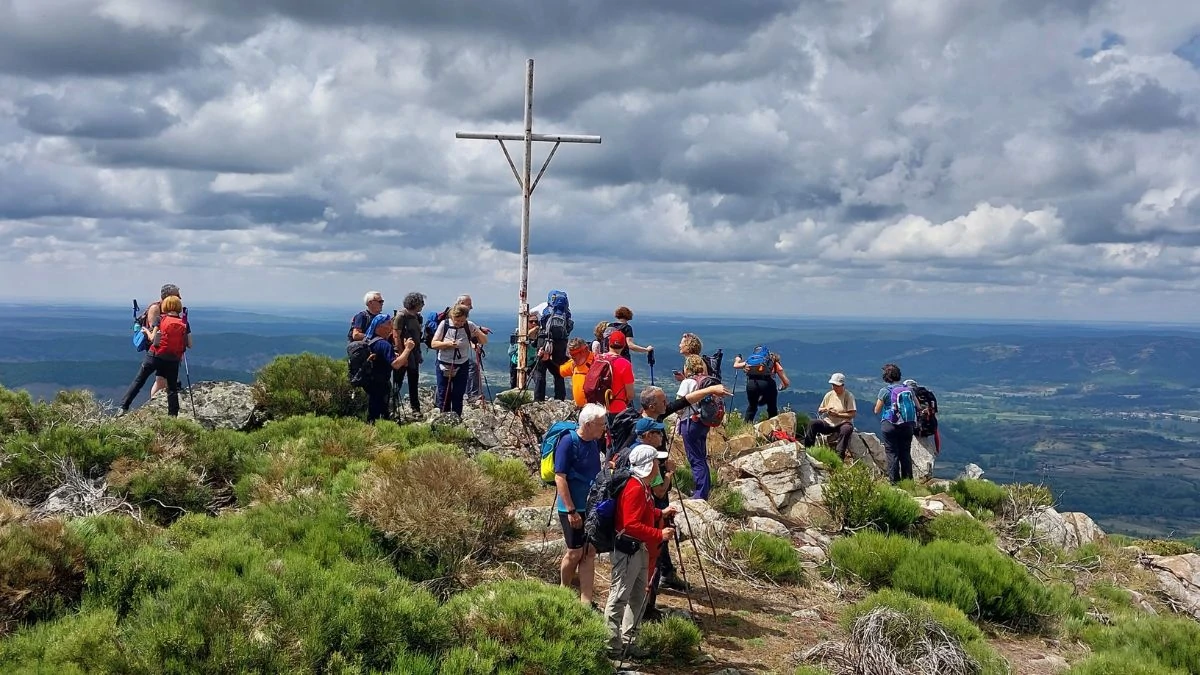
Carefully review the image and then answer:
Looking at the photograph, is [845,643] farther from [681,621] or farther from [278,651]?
[278,651]

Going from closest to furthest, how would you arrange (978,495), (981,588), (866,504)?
(981,588) → (866,504) → (978,495)

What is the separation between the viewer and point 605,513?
572 cm

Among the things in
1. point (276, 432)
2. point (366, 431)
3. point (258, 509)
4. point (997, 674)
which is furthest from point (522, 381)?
point (997, 674)

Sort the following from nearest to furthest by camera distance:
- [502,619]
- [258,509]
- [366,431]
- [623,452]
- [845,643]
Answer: [502,619] < [623,452] < [845,643] < [258,509] < [366,431]

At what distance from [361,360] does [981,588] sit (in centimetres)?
883

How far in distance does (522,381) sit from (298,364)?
13.3ft

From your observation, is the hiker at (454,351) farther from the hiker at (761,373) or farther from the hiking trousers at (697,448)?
the hiker at (761,373)

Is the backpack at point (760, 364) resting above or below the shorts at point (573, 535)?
above

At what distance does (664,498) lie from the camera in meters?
6.71

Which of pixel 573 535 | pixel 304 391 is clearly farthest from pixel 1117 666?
pixel 304 391

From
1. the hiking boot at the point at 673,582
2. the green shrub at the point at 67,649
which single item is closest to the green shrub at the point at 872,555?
the hiking boot at the point at 673,582

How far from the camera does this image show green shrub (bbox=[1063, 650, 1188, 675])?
6.38 meters

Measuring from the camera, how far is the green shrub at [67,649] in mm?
4250

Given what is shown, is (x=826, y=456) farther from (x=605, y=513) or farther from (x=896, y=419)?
(x=605, y=513)
